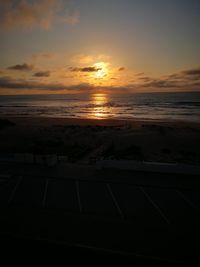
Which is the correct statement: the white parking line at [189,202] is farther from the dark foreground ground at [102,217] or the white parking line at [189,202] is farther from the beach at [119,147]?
the beach at [119,147]

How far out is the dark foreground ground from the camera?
6383 millimetres

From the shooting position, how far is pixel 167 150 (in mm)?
20859

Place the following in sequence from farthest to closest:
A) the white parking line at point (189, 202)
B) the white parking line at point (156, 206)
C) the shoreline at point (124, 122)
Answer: the shoreline at point (124, 122) → the white parking line at point (189, 202) → the white parking line at point (156, 206)

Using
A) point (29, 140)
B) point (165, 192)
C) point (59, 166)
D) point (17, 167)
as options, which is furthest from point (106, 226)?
point (29, 140)

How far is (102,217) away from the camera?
817cm

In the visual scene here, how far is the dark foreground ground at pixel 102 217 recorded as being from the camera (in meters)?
6.38

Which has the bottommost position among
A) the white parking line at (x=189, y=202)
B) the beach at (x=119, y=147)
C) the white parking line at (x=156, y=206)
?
the beach at (x=119, y=147)

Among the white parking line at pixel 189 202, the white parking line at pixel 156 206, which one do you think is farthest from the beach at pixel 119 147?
the white parking line at pixel 189 202

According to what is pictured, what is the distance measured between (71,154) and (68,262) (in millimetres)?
13353

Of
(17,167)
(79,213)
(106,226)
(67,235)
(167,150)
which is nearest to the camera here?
(67,235)

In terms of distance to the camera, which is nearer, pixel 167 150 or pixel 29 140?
pixel 167 150

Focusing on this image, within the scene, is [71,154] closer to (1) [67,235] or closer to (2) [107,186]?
(2) [107,186]

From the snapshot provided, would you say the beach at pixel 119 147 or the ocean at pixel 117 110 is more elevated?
the ocean at pixel 117 110

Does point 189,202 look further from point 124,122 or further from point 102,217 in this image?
point 124,122
